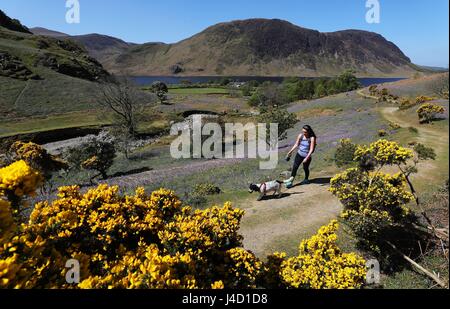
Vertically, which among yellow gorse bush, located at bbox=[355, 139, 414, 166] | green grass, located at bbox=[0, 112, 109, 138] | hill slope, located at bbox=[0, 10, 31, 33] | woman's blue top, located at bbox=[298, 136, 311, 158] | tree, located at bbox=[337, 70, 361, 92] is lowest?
green grass, located at bbox=[0, 112, 109, 138]

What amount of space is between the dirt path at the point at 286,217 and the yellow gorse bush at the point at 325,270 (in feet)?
10.4

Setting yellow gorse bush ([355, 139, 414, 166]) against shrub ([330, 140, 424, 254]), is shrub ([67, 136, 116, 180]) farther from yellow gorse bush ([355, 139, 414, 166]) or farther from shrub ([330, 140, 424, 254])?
yellow gorse bush ([355, 139, 414, 166])

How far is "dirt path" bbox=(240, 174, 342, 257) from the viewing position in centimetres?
1175

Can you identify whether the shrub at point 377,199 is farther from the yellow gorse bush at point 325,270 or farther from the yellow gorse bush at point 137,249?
the yellow gorse bush at point 325,270

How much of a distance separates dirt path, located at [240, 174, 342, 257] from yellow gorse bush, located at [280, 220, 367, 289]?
10.4ft

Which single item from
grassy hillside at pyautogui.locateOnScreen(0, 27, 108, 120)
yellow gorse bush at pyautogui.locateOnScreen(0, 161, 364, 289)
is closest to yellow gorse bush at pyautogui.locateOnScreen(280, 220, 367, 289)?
yellow gorse bush at pyautogui.locateOnScreen(0, 161, 364, 289)

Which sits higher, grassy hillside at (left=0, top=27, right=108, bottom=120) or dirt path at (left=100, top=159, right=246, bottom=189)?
grassy hillside at (left=0, top=27, right=108, bottom=120)

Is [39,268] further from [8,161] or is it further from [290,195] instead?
[8,161]

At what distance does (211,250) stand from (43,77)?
397ft

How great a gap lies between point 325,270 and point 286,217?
613 centimetres

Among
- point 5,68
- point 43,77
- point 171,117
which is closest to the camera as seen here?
point 171,117

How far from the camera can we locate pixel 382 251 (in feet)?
34.1
